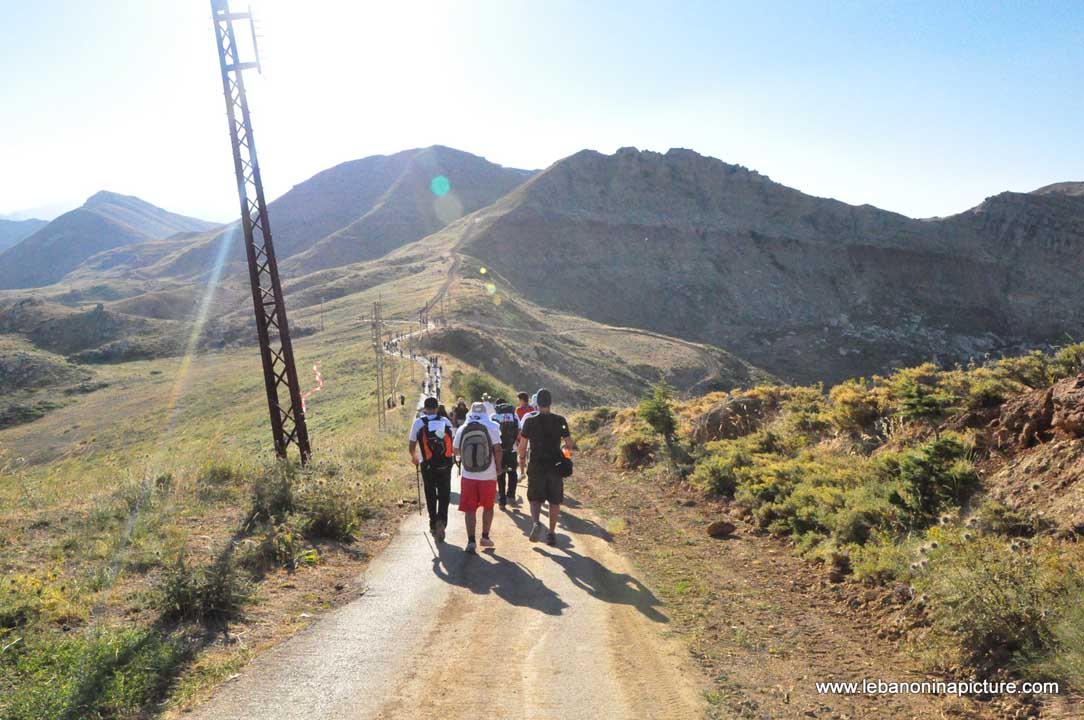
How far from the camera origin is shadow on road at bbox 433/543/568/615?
6.18 meters

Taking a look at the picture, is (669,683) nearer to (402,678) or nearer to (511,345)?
(402,678)

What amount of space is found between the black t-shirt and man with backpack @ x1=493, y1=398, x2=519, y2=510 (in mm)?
2438

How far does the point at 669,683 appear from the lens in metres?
4.59

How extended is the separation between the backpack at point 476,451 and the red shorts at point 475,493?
0.52ft

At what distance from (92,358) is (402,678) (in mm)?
86417

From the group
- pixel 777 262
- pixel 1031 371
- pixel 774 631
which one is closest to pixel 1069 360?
pixel 1031 371

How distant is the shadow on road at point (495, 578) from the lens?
20.3 ft

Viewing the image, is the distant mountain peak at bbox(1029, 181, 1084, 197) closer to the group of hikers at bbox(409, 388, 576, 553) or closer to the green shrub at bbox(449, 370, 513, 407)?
the green shrub at bbox(449, 370, 513, 407)

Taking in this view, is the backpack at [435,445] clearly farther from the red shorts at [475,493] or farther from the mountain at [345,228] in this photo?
the mountain at [345,228]

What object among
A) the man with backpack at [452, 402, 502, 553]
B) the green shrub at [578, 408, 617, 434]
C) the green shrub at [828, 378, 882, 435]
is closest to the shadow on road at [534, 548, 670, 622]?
the man with backpack at [452, 402, 502, 553]

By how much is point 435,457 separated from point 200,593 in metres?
3.16

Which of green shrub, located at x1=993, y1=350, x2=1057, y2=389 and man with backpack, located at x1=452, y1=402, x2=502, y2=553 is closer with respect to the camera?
man with backpack, located at x1=452, y1=402, x2=502, y2=553

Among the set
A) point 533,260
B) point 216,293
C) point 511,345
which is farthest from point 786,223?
point 216,293

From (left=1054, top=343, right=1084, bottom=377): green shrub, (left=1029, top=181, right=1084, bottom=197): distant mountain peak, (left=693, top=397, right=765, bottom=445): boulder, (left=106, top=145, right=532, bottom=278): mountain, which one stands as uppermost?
(left=106, top=145, right=532, bottom=278): mountain
